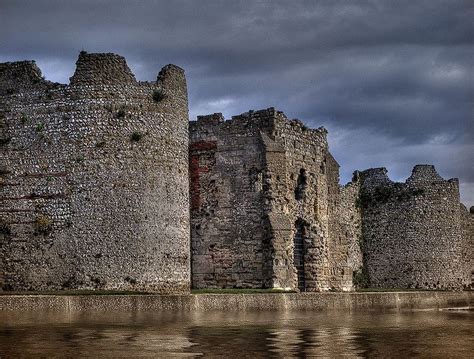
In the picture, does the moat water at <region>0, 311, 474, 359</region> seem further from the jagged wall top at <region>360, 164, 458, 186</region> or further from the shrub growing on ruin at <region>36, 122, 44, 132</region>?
the jagged wall top at <region>360, 164, 458, 186</region>

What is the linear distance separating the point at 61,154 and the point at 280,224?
30.5 ft

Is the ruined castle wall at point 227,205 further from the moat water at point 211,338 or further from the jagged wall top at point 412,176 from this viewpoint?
the jagged wall top at point 412,176

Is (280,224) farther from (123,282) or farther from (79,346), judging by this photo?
(79,346)

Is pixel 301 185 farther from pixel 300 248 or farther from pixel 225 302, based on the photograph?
pixel 225 302

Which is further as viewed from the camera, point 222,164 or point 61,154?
point 222,164

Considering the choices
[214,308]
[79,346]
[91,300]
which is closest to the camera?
[79,346]

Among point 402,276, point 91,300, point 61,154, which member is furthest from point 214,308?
point 402,276

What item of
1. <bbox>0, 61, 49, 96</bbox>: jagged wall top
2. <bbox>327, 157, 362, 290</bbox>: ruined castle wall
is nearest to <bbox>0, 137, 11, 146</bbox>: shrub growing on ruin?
<bbox>0, 61, 49, 96</bbox>: jagged wall top

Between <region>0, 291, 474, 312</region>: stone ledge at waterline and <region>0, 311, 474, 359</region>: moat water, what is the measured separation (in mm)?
289

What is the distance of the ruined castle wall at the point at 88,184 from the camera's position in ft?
92.6

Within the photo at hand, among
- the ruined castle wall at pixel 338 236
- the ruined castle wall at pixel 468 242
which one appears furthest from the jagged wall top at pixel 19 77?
the ruined castle wall at pixel 468 242

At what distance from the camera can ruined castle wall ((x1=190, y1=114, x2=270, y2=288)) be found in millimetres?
33656

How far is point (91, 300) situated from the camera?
2200 cm

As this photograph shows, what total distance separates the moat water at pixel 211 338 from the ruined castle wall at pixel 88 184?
6351mm
